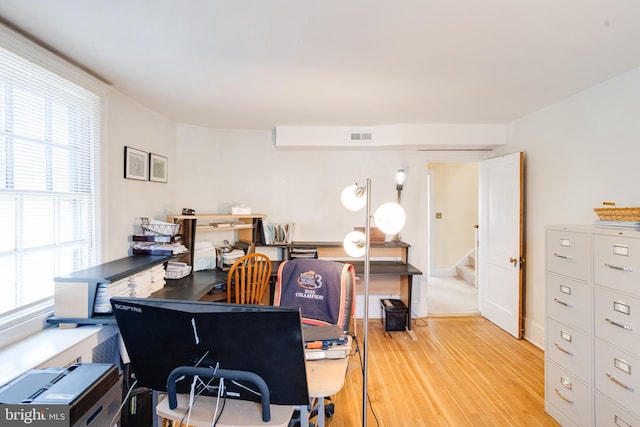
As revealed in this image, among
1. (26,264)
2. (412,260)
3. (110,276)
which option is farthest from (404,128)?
(26,264)

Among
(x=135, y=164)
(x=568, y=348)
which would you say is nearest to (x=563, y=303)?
(x=568, y=348)

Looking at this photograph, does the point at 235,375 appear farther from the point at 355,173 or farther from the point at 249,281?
the point at 355,173

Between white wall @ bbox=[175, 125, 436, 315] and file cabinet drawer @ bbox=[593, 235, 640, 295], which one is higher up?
white wall @ bbox=[175, 125, 436, 315]

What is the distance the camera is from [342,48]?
1.78m

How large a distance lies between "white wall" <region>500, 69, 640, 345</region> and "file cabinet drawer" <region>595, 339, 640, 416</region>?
1.12m

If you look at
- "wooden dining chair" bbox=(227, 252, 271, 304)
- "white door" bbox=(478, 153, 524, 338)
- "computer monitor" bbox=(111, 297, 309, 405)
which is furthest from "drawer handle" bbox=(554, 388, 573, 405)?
"wooden dining chair" bbox=(227, 252, 271, 304)

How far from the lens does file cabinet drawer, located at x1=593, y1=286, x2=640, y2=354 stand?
154 centimetres

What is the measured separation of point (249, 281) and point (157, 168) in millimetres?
1522

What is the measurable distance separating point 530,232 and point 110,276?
3782mm

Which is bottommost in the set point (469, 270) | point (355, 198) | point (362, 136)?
point (469, 270)

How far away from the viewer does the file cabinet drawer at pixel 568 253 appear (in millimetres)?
1821

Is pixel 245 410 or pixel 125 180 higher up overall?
pixel 125 180

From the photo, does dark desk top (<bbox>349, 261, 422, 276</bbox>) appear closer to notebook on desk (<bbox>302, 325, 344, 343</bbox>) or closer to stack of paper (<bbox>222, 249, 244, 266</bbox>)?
stack of paper (<bbox>222, 249, 244, 266</bbox>)

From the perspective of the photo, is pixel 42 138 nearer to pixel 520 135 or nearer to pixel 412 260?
pixel 412 260
